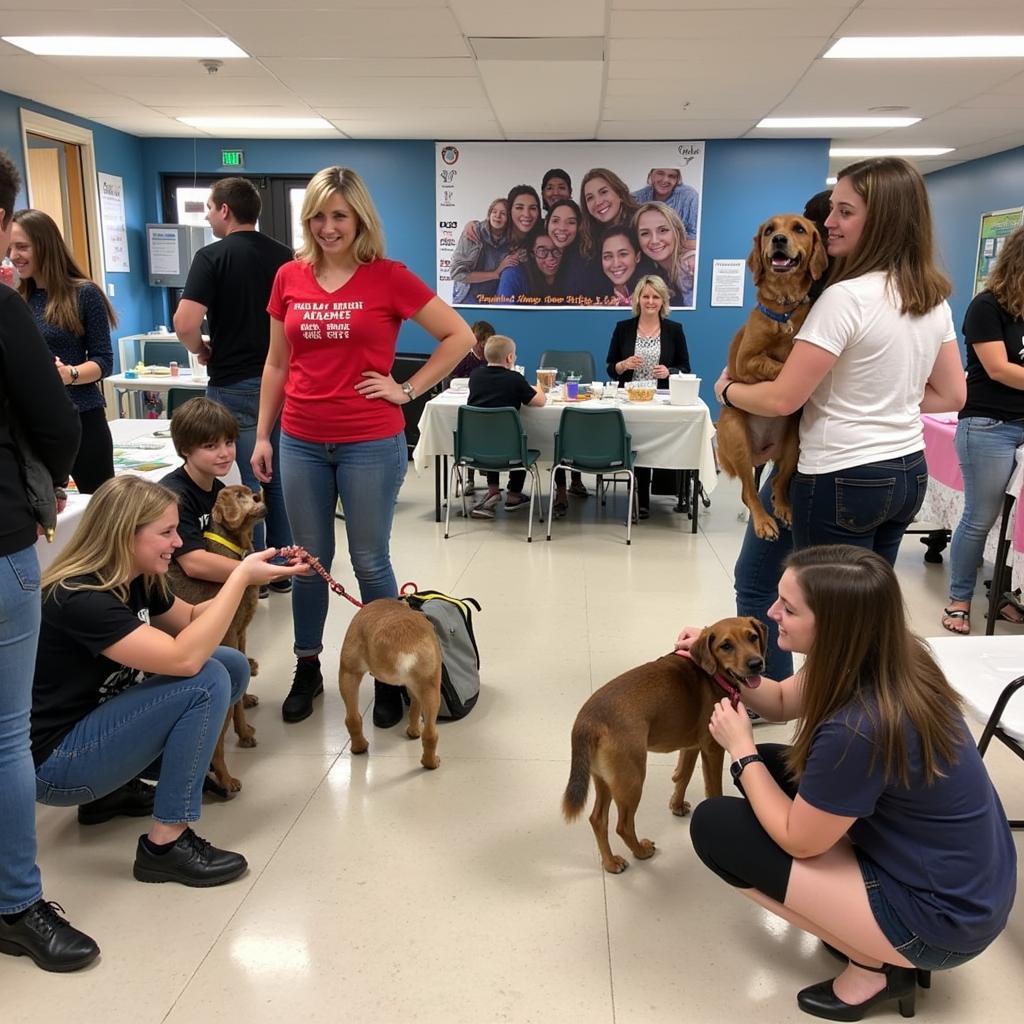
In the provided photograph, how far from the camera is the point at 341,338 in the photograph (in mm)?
2449

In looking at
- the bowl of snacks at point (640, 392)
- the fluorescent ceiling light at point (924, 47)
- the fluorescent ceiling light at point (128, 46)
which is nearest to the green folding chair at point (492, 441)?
the bowl of snacks at point (640, 392)

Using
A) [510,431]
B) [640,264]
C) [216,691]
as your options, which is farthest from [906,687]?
[640,264]

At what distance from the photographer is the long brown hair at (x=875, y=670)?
1.42 m

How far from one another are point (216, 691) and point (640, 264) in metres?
6.80

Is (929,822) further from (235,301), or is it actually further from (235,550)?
(235,301)

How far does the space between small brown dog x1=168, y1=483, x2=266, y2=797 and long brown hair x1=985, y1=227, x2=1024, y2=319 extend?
275cm

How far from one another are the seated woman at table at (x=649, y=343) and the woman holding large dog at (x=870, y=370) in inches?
146

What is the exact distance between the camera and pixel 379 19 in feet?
14.5

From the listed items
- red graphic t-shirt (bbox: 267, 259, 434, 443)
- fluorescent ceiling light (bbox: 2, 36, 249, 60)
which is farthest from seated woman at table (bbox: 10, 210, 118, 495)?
fluorescent ceiling light (bbox: 2, 36, 249, 60)

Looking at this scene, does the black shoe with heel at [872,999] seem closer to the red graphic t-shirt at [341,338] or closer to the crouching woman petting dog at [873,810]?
the crouching woman petting dog at [873,810]

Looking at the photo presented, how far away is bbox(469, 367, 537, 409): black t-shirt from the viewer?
5.05 metres

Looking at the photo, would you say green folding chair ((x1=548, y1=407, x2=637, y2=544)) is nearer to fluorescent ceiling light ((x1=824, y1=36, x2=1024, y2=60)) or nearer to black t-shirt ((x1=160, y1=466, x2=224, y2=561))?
fluorescent ceiling light ((x1=824, y1=36, x2=1024, y2=60))

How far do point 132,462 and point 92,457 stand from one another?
236mm

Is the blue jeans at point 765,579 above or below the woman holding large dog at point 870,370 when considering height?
below
